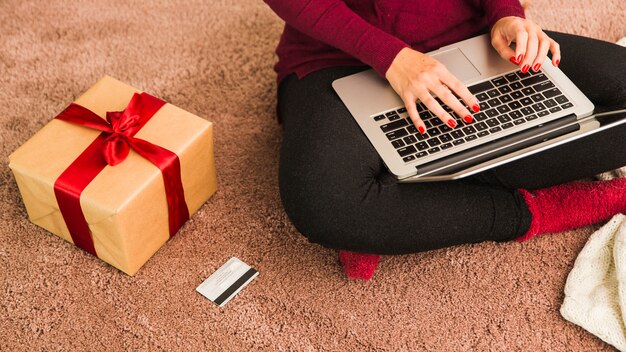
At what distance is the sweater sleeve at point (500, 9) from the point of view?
1.26m

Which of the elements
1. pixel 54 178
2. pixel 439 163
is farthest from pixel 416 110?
pixel 54 178

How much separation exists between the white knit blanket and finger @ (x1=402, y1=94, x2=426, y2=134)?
1.37 ft

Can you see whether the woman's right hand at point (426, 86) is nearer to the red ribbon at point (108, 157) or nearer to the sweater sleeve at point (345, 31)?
the sweater sleeve at point (345, 31)

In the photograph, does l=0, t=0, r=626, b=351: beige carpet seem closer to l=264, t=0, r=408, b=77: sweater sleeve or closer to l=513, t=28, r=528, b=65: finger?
l=513, t=28, r=528, b=65: finger

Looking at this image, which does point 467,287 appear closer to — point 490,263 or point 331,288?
point 490,263

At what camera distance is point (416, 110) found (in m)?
1.14

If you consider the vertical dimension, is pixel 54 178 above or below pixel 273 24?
above

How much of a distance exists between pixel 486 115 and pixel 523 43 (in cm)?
14

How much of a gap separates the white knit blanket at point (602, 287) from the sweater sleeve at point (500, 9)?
0.43m

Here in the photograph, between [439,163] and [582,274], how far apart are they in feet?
1.25

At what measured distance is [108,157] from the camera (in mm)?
1173

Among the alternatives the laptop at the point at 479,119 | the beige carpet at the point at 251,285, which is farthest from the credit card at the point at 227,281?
the laptop at the point at 479,119

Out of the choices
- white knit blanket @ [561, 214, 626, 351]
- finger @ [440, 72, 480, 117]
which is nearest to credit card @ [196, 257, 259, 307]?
finger @ [440, 72, 480, 117]

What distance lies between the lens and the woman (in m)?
1.15
